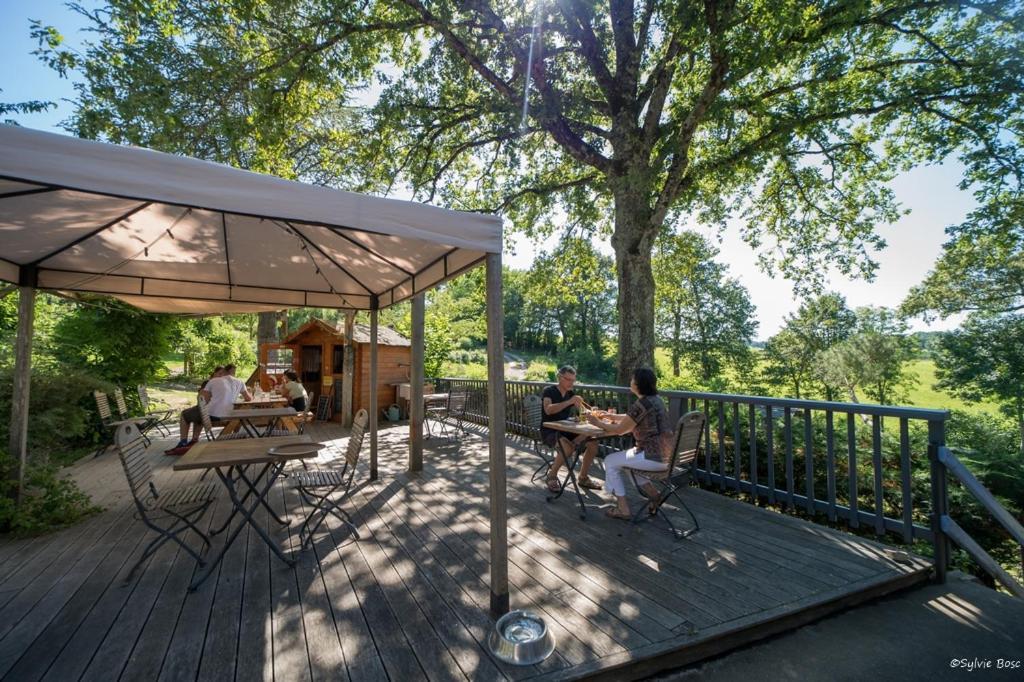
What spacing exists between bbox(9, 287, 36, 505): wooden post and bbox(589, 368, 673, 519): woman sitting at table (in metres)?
5.13

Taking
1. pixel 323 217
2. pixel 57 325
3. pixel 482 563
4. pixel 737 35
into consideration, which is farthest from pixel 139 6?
pixel 482 563

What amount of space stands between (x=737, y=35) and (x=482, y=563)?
7.02 metres

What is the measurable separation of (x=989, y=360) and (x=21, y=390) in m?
25.8

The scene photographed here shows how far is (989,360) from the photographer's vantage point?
16.4m

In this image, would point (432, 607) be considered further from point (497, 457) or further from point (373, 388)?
point (373, 388)

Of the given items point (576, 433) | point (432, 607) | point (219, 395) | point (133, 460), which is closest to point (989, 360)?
point (576, 433)

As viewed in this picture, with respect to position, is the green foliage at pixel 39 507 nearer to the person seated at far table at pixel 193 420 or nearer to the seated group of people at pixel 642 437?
the person seated at far table at pixel 193 420

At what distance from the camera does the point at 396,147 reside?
996 cm

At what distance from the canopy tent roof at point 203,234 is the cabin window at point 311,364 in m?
6.29

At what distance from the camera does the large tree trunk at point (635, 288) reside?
24.6ft

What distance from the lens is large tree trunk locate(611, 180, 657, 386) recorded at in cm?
748

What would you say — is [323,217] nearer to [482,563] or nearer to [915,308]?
[482,563]

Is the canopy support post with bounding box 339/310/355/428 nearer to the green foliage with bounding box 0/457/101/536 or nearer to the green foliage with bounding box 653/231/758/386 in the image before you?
the green foliage with bounding box 0/457/101/536

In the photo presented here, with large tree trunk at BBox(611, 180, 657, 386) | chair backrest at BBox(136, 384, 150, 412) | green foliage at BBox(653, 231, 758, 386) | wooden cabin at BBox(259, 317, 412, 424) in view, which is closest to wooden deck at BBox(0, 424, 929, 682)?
large tree trunk at BBox(611, 180, 657, 386)
